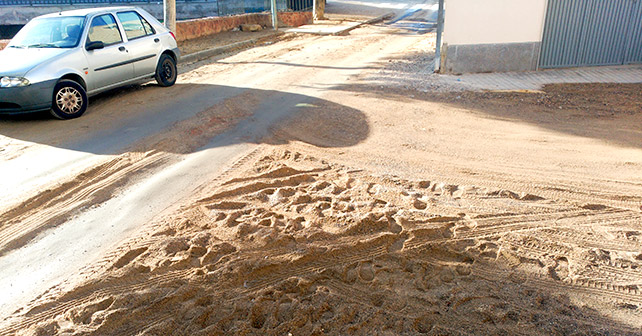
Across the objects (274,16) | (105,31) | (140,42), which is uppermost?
(274,16)

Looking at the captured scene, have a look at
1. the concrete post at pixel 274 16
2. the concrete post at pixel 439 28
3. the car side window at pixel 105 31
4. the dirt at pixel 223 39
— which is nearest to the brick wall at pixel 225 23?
the dirt at pixel 223 39

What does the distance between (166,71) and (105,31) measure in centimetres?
172

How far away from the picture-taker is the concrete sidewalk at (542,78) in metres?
10.7

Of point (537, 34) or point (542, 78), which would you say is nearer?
point (542, 78)

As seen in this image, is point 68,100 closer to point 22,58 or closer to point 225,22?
point 22,58

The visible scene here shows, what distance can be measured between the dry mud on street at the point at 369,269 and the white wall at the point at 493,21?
754 centimetres

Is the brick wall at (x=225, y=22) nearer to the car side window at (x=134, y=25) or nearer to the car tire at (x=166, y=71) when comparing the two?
the car tire at (x=166, y=71)

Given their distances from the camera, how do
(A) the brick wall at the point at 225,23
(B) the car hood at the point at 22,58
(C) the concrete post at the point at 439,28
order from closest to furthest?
(B) the car hood at the point at 22,58 → (C) the concrete post at the point at 439,28 → (A) the brick wall at the point at 225,23

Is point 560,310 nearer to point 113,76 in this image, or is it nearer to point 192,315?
point 192,315

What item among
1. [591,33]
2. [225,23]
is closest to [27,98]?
[591,33]

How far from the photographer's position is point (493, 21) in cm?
1152

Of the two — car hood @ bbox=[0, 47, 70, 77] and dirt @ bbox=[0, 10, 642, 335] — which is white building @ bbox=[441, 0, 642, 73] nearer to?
dirt @ bbox=[0, 10, 642, 335]

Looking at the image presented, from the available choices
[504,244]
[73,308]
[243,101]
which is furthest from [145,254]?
[243,101]

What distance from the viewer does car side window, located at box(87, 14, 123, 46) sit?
873 centimetres
